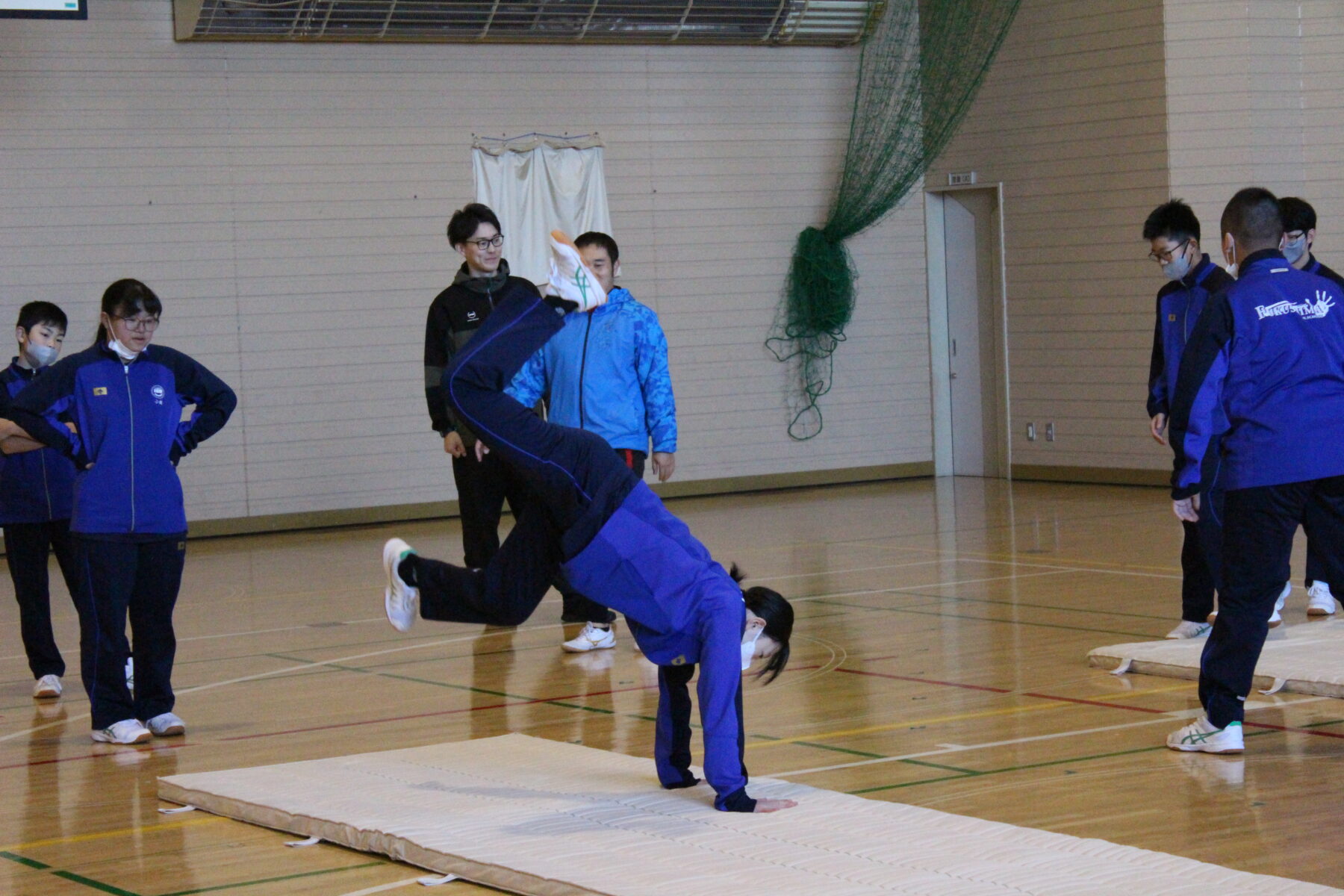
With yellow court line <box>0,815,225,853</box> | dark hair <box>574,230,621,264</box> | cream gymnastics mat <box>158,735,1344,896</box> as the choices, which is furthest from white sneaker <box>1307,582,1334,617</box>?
yellow court line <box>0,815,225,853</box>

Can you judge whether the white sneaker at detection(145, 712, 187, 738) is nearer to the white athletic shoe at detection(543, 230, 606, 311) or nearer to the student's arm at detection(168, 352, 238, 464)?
the student's arm at detection(168, 352, 238, 464)

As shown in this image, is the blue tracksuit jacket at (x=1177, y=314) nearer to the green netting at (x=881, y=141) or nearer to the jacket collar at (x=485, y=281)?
the jacket collar at (x=485, y=281)

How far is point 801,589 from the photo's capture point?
8.18 metres

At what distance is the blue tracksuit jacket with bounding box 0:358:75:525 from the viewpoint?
629 cm

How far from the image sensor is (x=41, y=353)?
6438mm

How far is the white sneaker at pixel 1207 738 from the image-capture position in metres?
4.51

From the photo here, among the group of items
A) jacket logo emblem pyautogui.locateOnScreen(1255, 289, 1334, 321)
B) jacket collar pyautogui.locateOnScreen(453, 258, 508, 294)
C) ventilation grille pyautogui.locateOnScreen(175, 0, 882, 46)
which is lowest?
jacket logo emblem pyautogui.locateOnScreen(1255, 289, 1334, 321)

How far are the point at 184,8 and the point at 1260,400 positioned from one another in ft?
28.5

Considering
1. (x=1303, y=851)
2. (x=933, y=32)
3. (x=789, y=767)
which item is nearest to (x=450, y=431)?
(x=789, y=767)

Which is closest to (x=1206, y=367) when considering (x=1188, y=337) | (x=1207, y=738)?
(x=1207, y=738)

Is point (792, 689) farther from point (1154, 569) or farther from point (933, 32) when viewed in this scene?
point (933, 32)

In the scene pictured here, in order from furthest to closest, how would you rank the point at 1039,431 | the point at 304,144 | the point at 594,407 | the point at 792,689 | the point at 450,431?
the point at 1039,431 < the point at 304,144 < the point at 450,431 < the point at 594,407 < the point at 792,689

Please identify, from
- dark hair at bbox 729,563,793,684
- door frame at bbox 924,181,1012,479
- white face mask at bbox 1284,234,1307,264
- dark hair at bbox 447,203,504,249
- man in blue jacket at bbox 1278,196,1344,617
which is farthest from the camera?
door frame at bbox 924,181,1012,479

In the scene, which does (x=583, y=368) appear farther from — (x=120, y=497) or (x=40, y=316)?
(x=40, y=316)
